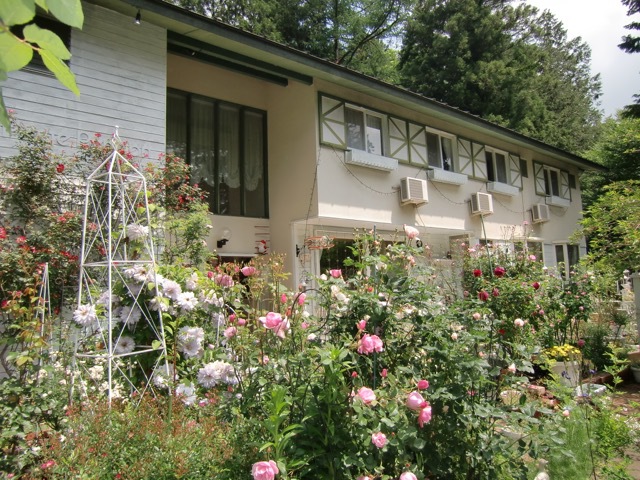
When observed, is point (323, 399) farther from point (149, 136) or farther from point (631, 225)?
point (631, 225)

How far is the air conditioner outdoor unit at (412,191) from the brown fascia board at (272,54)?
70.7 inches

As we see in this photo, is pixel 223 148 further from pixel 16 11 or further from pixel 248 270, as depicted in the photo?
pixel 16 11

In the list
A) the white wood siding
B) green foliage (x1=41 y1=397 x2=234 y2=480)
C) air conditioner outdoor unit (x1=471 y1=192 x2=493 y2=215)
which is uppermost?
the white wood siding

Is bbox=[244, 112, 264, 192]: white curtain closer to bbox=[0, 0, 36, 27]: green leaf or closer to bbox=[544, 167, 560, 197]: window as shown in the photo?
bbox=[0, 0, 36, 27]: green leaf

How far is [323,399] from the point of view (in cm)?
214

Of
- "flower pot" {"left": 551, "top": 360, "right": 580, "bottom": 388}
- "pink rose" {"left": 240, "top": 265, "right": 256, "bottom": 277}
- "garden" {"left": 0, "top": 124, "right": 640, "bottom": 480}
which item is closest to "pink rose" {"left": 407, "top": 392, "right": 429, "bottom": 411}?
"garden" {"left": 0, "top": 124, "right": 640, "bottom": 480}

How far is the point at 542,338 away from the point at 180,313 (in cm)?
477

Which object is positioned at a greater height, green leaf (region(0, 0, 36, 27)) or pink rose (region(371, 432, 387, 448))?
green leaf (region(0, 0, 36, 27))

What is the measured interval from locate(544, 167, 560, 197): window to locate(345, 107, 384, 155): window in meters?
8.17

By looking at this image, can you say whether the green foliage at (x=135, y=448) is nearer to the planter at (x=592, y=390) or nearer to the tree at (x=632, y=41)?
the planter at (x=592, y=390)

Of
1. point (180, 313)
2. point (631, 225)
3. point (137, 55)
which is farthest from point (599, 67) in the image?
point (180, 313)

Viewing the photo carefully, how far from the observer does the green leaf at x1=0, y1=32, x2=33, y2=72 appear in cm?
82

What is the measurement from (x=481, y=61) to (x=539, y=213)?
378 inches

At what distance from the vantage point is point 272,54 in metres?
7.28
